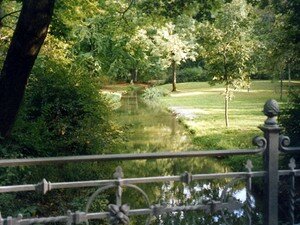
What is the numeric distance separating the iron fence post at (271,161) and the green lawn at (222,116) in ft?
38.9

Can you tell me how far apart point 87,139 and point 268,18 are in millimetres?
15273

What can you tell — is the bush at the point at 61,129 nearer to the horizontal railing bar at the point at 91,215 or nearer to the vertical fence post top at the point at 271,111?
the horizontal railing bar at the point at 91,215

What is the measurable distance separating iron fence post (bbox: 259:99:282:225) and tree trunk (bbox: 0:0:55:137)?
11.6 ft

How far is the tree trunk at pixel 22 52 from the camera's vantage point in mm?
5996

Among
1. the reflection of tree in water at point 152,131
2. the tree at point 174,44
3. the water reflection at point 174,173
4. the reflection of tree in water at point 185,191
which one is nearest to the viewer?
the reflection of tree in water at point 185,191

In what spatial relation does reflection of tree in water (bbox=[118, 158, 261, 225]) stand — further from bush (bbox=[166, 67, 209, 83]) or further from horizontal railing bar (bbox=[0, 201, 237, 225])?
bush (bbox=[166, 67, 209, 83])

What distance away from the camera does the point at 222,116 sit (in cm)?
2742

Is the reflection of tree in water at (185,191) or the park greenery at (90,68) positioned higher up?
the park greenery at (90,68)

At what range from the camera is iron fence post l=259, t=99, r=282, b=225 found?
152 inches

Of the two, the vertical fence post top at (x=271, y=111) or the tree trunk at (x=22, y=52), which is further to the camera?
the tree trunk at (x=22, y=52)

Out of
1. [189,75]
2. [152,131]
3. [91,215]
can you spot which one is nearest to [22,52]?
[91,215]

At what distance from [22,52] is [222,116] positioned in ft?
72.6

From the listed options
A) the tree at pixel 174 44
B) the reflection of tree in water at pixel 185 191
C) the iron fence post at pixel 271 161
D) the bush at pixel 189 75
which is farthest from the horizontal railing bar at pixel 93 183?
the bush at pixel 189 75

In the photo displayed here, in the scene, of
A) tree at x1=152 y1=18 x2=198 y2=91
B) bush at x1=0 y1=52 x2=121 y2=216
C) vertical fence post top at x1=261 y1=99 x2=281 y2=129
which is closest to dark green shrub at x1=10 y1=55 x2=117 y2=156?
bush at x1=0 y1=52 x2=121 y2=216
